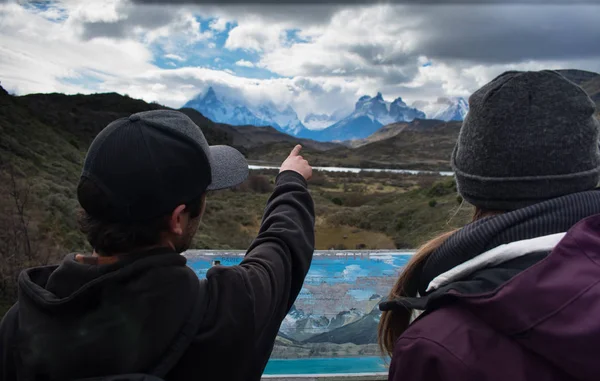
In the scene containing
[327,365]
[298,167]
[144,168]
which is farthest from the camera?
[327,365]

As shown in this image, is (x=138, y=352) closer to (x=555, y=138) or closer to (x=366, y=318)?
(x=555, y=138)

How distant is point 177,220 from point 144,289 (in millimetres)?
239

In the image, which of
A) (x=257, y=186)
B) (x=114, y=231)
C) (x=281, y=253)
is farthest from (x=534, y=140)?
(x=257, y=186)

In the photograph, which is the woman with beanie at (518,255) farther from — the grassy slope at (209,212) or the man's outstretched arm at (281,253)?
the grassy slope at (209,212)

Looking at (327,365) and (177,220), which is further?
(327,365)

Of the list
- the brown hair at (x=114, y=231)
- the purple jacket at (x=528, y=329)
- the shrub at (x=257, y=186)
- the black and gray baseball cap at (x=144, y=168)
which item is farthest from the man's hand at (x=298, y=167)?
the shrub at (x=257, y=186)

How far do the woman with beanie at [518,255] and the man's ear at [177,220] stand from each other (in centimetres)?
60

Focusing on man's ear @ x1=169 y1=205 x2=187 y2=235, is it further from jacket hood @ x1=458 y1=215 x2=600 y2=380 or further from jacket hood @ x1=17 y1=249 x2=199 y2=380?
jacket hood @ x1=458 y1=215 x2=600 y2=380

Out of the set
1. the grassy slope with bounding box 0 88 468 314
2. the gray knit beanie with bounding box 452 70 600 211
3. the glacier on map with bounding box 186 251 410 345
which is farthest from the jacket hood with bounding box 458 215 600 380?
the grassy slope with bounding box 0 88 468 314

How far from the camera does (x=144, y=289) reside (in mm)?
1119

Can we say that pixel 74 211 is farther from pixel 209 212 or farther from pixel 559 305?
pixel 559 305

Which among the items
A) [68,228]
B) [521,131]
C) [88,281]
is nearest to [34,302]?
[88,281]

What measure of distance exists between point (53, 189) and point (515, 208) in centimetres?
1610

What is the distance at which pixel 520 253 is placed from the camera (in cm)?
103
